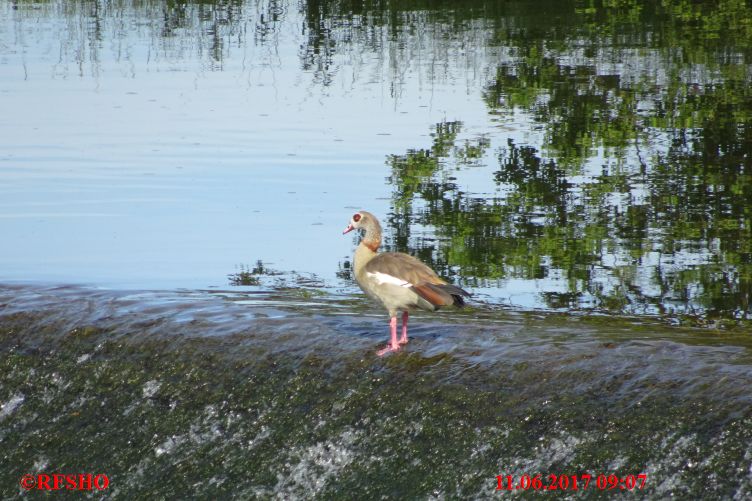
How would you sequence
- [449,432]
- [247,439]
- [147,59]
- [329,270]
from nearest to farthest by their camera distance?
1. [449,432]
2. [247,439]
3. [329,270]
4. [147,59]

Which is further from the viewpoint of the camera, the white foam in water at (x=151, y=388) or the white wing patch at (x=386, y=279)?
the white foam in water at (x=151, y=388)

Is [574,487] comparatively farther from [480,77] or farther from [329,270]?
[480,77]

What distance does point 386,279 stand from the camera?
693 centimetres

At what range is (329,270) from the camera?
10.3 m

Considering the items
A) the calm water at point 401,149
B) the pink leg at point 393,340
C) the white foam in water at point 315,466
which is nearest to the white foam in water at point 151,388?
the white foam in water at point 315,466

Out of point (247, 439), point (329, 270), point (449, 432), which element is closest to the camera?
point (449, 432)

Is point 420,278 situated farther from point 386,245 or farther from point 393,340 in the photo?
point 386,245

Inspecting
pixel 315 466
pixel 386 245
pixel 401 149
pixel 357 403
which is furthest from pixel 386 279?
pixel 401 149

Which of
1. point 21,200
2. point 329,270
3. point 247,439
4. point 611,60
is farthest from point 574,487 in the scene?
point 611,60

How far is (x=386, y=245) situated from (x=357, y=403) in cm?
410

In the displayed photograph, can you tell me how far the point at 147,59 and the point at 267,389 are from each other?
44.8 ft
